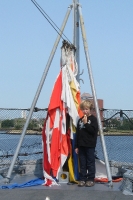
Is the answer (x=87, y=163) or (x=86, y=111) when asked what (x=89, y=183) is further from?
(x=86, y=111)

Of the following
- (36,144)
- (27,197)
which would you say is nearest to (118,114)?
(36,144)

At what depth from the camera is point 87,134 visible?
283 inches

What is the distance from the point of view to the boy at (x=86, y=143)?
712 centimetres

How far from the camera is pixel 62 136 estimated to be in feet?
24.4

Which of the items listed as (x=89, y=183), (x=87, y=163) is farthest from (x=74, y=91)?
(x=89, y=183)

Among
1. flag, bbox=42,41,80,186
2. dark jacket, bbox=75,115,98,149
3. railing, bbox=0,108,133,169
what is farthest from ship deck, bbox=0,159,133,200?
railing, bbox=0,108,133,169

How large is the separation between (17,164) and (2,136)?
707 millimetres

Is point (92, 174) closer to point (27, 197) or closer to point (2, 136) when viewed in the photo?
point (27, 197)

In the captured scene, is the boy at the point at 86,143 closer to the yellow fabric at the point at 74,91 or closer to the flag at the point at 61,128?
the flag at the point at 61,128

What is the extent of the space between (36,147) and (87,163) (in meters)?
2.09

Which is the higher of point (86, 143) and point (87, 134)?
point (87, 134)

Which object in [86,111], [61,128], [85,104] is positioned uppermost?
[85,104]

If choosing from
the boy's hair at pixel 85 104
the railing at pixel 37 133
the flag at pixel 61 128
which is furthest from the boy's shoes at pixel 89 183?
the railing at pixel 37 133

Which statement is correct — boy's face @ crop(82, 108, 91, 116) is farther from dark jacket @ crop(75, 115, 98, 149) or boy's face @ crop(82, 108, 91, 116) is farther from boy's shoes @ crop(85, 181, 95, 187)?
boy's shoes @ crop(85, 181, 95, 187)
